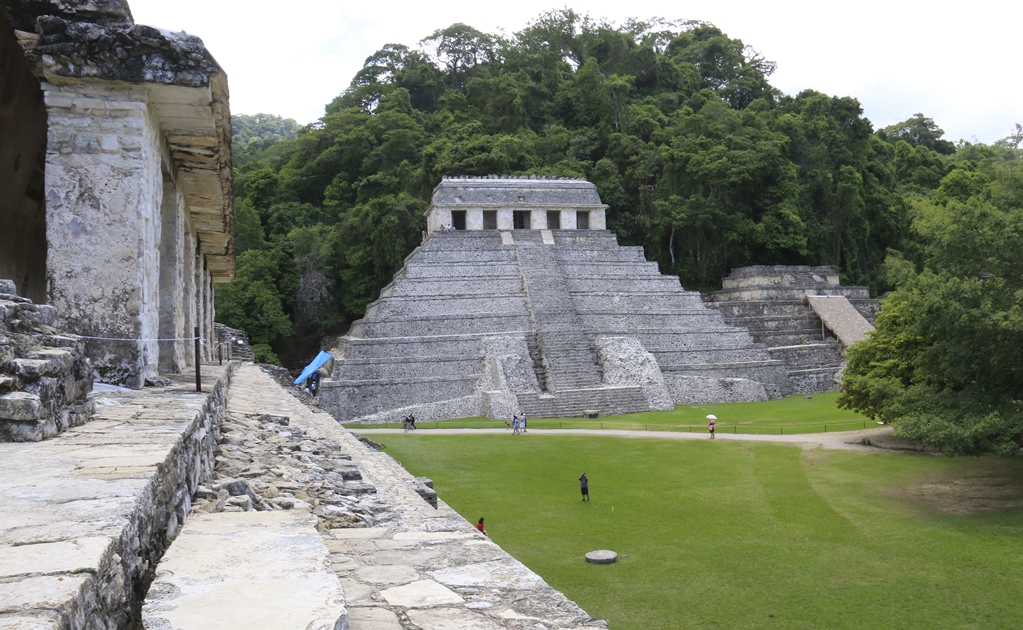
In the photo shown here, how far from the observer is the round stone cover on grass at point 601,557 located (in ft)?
34.1

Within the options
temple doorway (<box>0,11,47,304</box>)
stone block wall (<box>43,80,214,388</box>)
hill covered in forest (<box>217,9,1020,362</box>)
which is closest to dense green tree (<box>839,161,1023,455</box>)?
stone block wall (<box>43,80,214,388</box>)

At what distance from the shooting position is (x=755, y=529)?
1189 cm

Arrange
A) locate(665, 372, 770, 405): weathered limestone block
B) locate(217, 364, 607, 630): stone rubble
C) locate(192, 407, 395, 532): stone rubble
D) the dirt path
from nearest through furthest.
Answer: locate(217, 364, 607, 630): stone rubble → locate(192, 407, 395, 532): stone rubble → the dirt path → locate(665, 372, 770, 405): weathered limestone block

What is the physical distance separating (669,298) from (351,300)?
15.2 metres

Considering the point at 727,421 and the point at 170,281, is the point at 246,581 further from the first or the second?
the point at 727,421

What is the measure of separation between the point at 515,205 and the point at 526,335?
869 cm

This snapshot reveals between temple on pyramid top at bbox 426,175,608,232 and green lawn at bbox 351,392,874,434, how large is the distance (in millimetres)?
11911

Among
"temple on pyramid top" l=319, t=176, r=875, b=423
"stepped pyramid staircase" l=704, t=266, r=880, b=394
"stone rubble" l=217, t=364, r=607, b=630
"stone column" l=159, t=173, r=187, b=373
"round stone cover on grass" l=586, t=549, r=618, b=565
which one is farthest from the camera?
"stepped pyramid staircase" l=704, t=266, r=880, b=394

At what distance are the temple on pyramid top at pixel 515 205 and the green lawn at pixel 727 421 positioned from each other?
11911 millimetres

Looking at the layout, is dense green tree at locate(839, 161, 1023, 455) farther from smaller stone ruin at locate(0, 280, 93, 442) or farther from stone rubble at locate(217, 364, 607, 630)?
smaller stone ruin at locate(0, 280, 93, 442)

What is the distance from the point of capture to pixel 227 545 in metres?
2.83

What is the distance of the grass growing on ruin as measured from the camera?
8.96m

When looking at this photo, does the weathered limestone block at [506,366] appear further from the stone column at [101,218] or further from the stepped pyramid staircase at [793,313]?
the stone column at [101,218]

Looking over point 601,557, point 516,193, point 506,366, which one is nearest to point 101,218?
point 601,557
